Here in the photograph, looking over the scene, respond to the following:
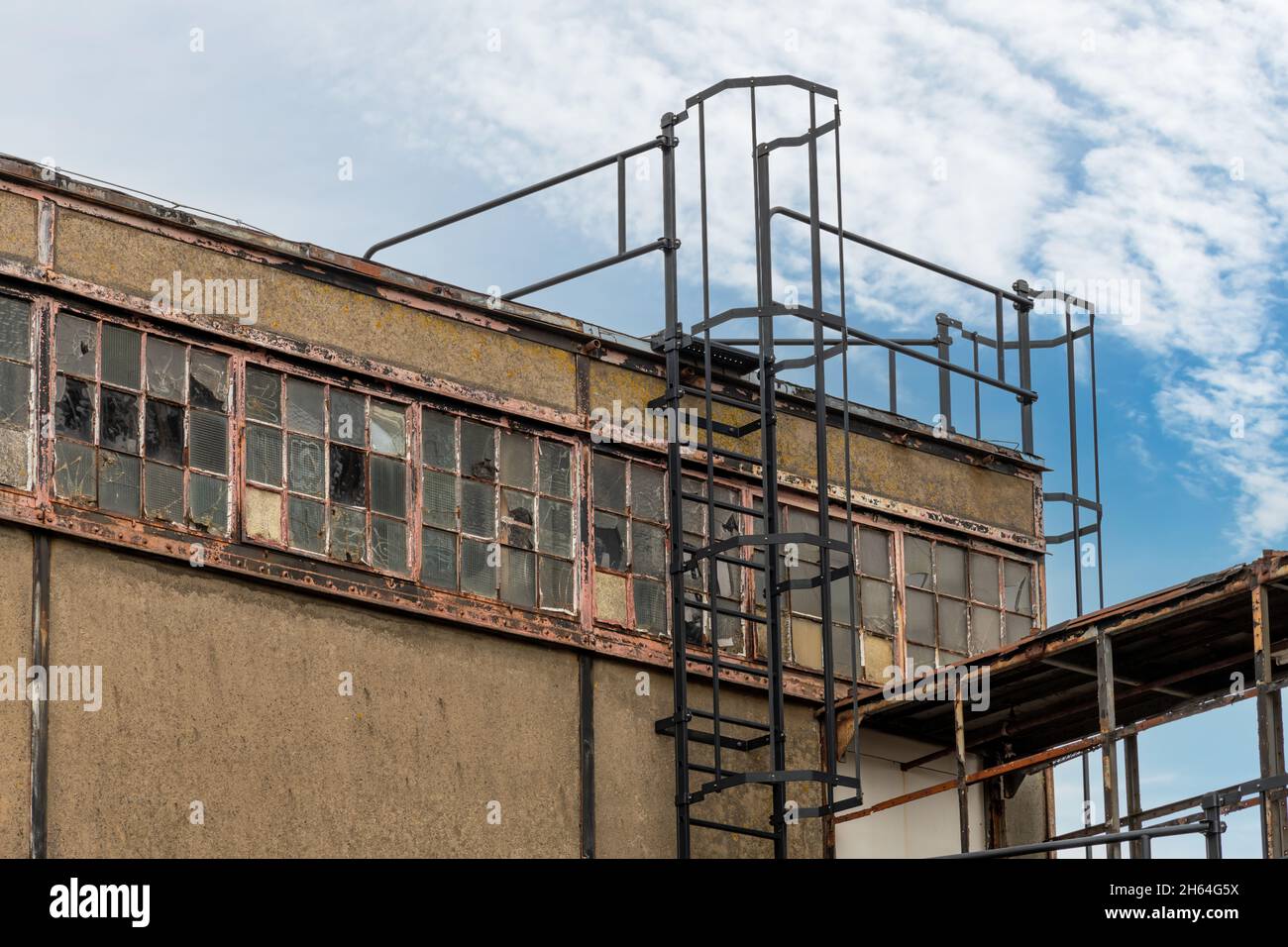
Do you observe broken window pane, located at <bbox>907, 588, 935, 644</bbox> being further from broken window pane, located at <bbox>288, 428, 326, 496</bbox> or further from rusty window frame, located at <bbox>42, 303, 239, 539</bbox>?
rusty window frame, located at <bbox>42, 303, 239, 539</bbox>

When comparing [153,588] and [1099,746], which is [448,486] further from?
[1099,746]

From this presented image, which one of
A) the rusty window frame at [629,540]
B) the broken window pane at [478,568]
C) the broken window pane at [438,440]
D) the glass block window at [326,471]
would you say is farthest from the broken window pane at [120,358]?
the rusty window frame at [629,540]

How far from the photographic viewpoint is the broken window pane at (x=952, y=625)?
21938 millimetres

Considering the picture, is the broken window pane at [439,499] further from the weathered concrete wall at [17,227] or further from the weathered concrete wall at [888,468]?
the weathered concrete wall at [17,227]

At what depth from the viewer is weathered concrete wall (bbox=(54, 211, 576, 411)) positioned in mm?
17438

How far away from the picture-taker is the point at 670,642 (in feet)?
65.1

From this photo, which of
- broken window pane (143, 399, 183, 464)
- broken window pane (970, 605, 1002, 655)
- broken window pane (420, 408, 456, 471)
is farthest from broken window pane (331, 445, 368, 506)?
broken window pane (970, 605, 1002, 655)

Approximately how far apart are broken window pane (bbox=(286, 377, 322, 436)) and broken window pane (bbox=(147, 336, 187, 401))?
0.88 m

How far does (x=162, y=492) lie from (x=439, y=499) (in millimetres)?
2384

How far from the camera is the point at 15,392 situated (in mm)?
16766

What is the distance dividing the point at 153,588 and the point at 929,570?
25.4 feet

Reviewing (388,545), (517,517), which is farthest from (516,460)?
(388,545)
